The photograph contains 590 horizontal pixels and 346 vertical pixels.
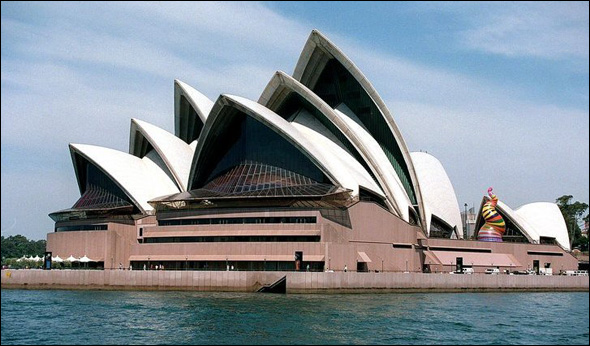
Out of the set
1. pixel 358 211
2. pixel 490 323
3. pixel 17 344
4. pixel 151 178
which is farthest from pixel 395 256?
pixel 17 344

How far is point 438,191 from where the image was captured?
87.6 meters

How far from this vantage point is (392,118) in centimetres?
7619

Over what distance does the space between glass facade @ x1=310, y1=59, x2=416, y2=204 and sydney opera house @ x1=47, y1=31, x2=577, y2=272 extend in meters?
0.15

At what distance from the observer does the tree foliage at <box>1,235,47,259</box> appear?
164875 mm

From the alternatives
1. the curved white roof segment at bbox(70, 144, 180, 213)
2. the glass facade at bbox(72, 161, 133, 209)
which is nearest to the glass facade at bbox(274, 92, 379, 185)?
the curved white roof segment at bbox(70, 144, 180, 213)

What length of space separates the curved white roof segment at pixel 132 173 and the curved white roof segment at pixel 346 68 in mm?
17596

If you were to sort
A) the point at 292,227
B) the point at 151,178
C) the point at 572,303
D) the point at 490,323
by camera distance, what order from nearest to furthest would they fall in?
the point at 490,323, the point at 572,303, the point at 292,227, the point at 151,178

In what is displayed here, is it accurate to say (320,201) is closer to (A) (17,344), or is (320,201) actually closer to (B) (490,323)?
(B) (490,323)

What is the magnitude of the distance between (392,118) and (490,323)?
37664 millimetres

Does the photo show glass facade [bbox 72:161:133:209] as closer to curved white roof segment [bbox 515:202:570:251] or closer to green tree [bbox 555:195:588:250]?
curved white roof segment [bbox 515:202:570:251]

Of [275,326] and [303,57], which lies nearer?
[275,326]

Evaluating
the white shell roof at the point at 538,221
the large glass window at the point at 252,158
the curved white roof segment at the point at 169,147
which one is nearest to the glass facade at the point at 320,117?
the large glass window at the point at 252,158

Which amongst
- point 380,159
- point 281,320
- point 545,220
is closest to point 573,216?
point 545,220

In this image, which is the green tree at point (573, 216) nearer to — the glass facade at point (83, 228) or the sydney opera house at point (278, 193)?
the sydney opera house at point (278, 193)
